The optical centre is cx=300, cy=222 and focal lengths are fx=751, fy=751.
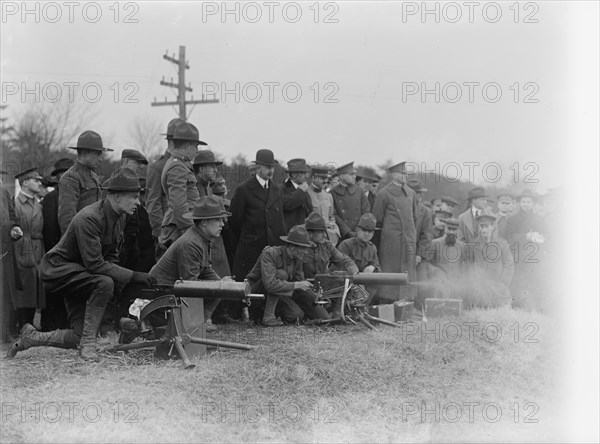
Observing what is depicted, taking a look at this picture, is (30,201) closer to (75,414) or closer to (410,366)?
(75,414)

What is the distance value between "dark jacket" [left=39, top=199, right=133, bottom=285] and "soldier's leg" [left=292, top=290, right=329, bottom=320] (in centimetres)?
274

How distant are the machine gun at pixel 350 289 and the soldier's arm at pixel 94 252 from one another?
271 cm

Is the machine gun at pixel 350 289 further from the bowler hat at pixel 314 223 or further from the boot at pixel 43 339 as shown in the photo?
the boot at pixel 43 339

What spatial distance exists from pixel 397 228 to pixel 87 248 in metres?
5.33

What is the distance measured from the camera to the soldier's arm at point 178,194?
8078 millimetres

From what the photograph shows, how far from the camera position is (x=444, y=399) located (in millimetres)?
6945

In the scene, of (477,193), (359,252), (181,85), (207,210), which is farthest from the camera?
(181,85)

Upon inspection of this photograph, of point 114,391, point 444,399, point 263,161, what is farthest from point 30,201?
point 444,399

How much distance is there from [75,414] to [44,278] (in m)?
1.73

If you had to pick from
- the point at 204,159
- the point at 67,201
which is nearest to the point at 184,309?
the point at 67,201

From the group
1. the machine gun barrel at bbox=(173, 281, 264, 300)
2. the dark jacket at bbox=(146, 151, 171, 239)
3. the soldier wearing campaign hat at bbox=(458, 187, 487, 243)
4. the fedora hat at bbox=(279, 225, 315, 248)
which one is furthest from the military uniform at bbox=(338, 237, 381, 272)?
the machine gun barrel at bbox=(173, 281, 264, 300)

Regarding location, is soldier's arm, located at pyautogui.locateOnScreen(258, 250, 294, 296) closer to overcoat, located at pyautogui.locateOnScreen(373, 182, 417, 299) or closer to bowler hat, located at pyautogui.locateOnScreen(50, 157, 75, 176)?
Answer: overcoat, located at pyautogui.locateOnScreen(373, 182, 417, 299)

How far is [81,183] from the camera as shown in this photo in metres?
7.91

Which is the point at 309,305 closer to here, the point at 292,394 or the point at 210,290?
the point at 210,290
